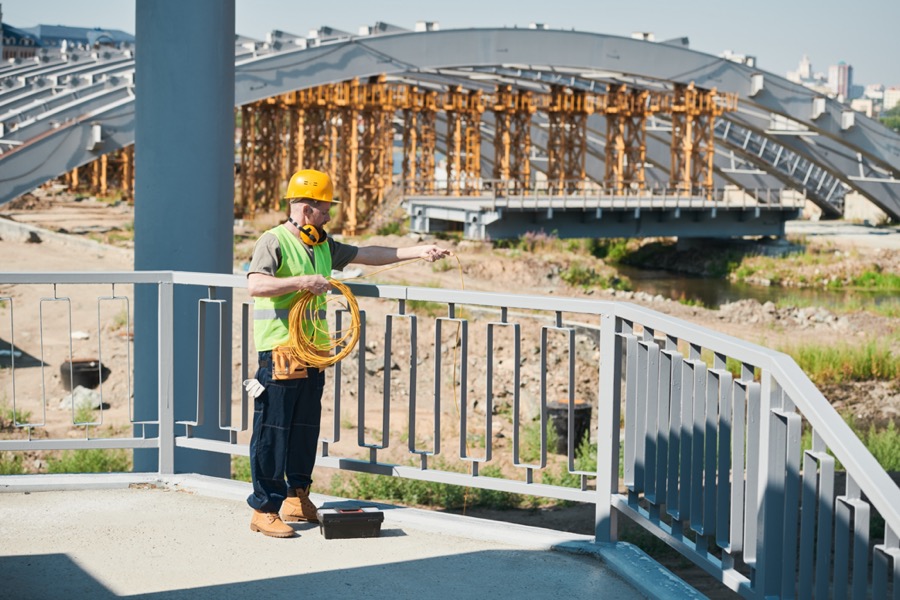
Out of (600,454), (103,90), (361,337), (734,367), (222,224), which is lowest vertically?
(734,367)

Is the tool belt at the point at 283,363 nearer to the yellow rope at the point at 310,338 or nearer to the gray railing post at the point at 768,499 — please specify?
the yellow rope at the point at 310,338

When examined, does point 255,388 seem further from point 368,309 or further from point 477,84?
point 477,84

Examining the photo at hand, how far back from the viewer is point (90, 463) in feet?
29.3

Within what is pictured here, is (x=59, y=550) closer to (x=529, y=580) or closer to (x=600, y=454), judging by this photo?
(x=529, y=580)

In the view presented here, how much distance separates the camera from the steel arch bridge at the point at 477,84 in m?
30.6

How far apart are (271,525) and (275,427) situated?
42 centimetres

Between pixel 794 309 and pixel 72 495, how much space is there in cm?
2454

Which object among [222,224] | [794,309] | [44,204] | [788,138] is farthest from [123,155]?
[222,224]

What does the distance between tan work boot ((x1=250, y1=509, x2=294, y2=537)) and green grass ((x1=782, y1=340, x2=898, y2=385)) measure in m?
14.3

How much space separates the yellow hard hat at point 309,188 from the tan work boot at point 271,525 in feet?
4.50

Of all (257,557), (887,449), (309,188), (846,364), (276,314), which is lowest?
(846,364)

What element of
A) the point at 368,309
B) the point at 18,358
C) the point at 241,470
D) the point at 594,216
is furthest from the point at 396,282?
the point at 241,470

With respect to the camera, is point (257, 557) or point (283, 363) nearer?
point (257, 557)

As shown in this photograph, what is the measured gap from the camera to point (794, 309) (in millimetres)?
28250
